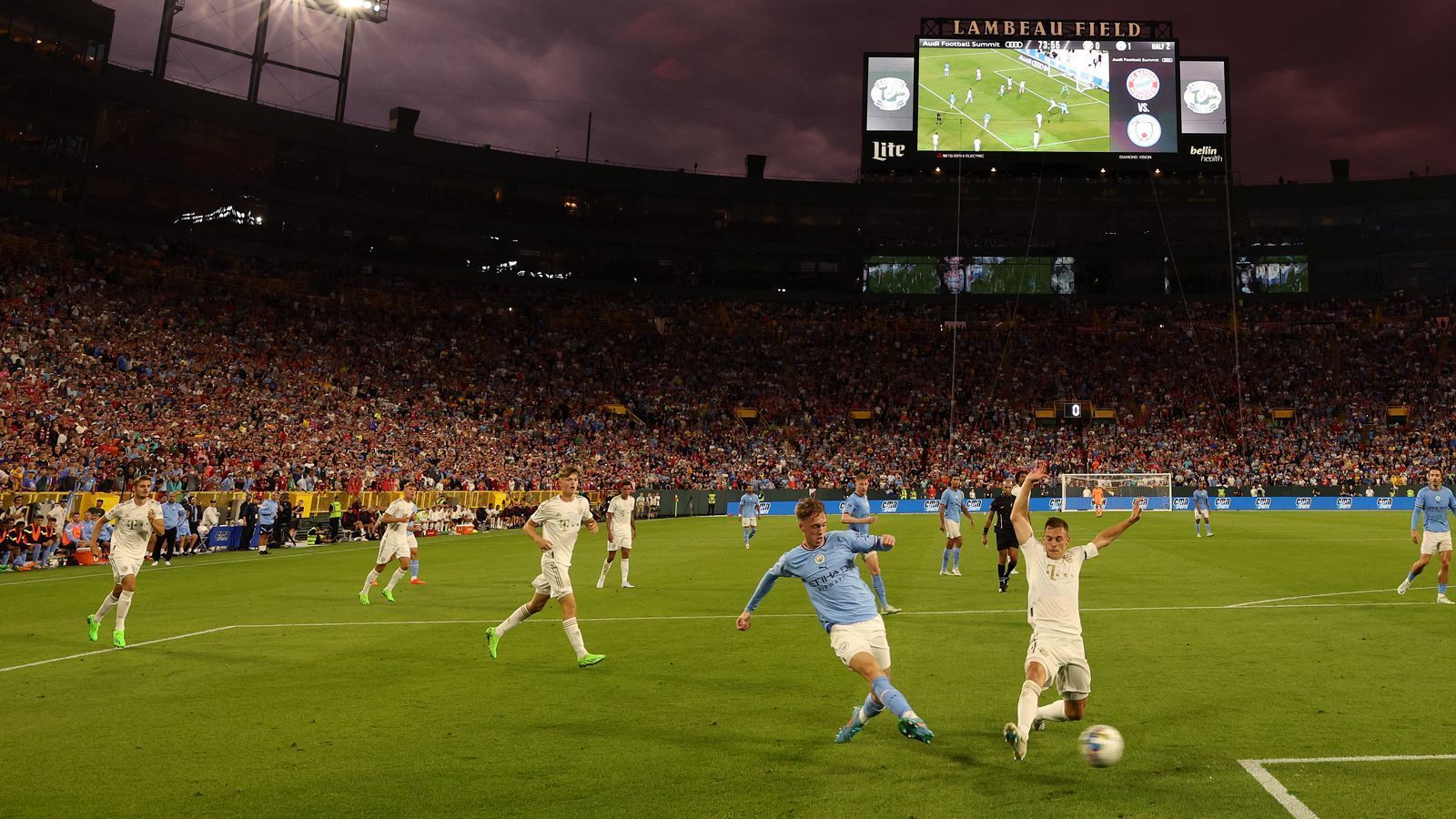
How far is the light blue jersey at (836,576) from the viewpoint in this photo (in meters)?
7.86

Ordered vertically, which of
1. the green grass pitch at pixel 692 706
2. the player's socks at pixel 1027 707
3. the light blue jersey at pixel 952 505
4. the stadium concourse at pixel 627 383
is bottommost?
the green grass pitch at pixel 692 706

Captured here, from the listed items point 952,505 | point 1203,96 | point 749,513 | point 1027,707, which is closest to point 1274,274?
point 1203,96

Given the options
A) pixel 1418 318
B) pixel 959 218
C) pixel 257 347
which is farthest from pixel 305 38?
pixel 1418 318

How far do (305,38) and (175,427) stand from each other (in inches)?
1213

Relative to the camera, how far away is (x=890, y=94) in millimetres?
58469

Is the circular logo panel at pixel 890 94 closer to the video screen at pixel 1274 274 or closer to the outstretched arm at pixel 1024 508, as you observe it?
the video screen at pixel 1274 274

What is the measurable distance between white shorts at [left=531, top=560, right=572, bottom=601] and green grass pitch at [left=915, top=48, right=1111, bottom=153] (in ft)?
171

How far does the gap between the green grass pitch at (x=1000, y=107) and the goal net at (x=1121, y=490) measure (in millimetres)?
20551

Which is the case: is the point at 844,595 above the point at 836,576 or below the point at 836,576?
below

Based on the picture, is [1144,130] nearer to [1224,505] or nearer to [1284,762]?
[1224,505]

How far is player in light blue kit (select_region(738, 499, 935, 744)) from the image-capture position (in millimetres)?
7633

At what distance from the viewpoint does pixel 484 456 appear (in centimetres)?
4831

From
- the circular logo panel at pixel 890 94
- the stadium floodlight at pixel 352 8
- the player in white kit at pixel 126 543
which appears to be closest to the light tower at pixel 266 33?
the stadium floodlight at pixel 352 8

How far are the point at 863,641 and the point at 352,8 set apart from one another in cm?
5886
